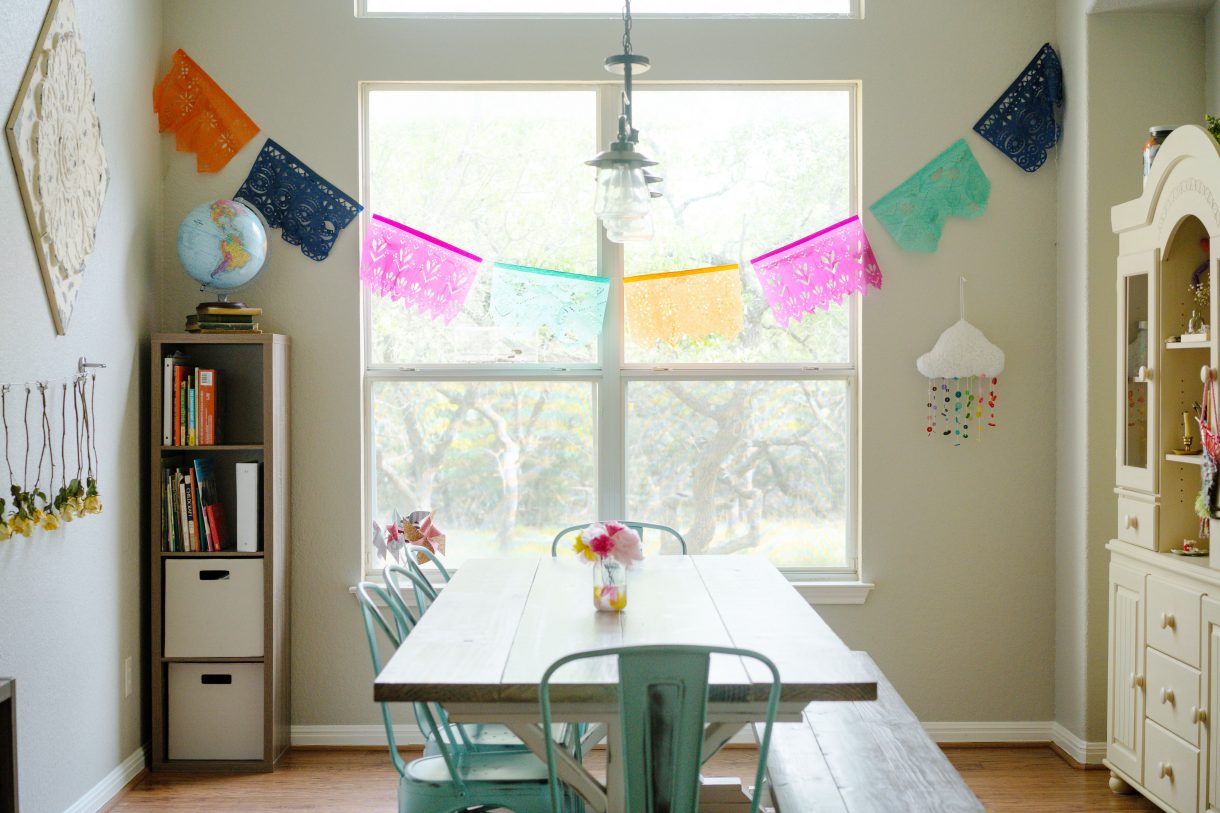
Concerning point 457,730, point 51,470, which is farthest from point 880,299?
point 51,470

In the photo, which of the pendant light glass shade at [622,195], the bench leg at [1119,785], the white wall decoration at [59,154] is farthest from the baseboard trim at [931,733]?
the pendant light glass shade at [622,195]

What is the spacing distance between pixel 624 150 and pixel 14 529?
1771 mm

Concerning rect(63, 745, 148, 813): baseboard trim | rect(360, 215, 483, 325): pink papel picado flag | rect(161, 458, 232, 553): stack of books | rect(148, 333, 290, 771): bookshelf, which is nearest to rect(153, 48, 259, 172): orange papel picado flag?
rect(360, 215, 483, 325): pink papel picado flag

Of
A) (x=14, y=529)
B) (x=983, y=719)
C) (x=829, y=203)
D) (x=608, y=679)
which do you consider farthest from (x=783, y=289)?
(x=14, y=529)

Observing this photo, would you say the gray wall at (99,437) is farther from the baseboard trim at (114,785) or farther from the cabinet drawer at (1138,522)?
the cabinet drawer at (1138,522)

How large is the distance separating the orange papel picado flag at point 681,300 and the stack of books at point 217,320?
134cm

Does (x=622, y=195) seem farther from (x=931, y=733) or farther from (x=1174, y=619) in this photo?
(x=931, y=733)

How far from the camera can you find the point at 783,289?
4.11 meters

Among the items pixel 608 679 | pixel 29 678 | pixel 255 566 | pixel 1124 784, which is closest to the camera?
pixel 608 679

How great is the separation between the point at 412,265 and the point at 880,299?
168cm

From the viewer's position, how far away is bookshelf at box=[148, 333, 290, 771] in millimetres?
3783

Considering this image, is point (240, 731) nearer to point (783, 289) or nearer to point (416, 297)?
point (416, 297)

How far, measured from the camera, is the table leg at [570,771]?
7.46 feet

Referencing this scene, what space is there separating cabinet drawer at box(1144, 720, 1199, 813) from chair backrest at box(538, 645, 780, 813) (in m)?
1.66
